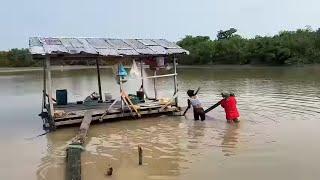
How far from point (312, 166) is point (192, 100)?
20.0 feet

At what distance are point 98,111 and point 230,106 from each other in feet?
13.6

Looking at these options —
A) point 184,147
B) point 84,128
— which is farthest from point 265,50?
point 184,147

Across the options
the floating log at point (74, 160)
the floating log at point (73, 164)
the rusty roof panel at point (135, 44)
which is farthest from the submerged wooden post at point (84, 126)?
the rusty roof panel at point (135, 44)

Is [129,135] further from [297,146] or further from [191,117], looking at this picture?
[297,146]

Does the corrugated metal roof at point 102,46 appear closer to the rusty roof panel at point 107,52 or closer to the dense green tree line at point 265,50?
the rusty roof panel at point 107,52

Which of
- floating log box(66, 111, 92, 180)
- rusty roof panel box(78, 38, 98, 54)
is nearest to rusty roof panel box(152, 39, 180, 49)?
rusty roof panel box(78, 38, 98, 54)

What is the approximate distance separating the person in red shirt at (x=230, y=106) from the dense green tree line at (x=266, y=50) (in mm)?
40467

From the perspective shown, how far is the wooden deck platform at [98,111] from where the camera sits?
13.2 meters

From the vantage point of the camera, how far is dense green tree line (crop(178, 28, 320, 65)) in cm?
5248

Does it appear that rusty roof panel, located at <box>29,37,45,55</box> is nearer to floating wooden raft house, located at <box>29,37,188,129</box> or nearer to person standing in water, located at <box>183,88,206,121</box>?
floating wooden raft house, located at <box>29,37,188,129</box>

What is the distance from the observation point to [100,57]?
13.7 metres

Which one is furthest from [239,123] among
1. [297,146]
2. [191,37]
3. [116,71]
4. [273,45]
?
[191,37]

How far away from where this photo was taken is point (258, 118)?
14344 millimetres

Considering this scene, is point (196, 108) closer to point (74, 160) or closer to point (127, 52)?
point (127, 52)
